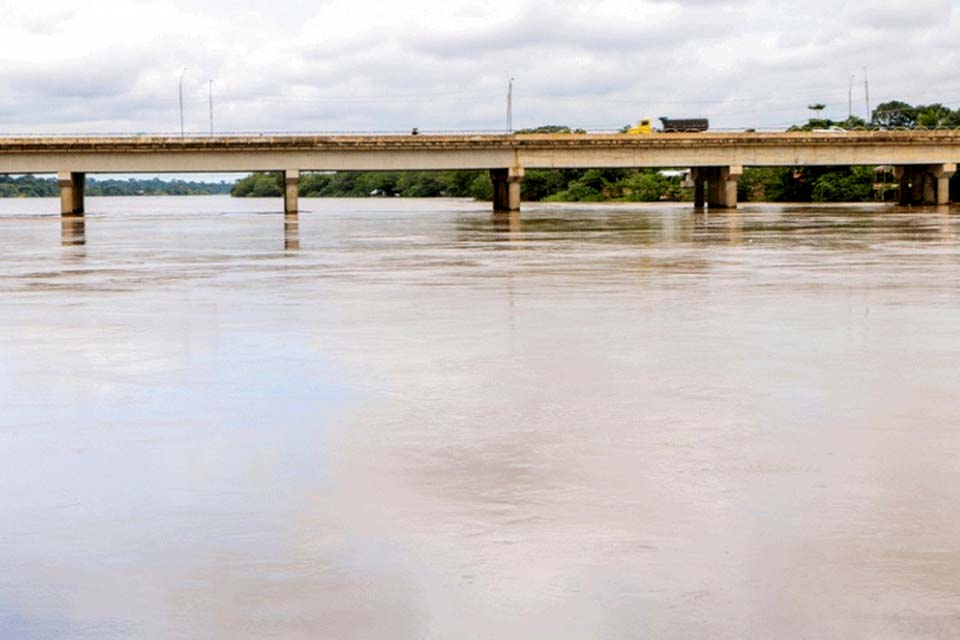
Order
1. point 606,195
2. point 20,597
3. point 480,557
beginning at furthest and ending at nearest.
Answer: point 606,195, point 480,557, point 20,597

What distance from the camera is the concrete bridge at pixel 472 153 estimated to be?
94.6m

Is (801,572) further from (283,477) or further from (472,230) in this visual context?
(472,230)

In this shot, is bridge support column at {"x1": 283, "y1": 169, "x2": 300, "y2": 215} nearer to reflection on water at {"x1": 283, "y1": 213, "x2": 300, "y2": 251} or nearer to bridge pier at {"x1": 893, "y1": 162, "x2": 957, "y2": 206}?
reflection on water at {"x1": 283, "y1": 213, "x2": 300, "y2": 251}

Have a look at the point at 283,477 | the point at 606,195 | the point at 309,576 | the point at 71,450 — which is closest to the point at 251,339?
the point at 71,450

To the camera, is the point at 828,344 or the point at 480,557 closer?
the point at 480,557

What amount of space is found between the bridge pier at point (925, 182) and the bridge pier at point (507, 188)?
101ft

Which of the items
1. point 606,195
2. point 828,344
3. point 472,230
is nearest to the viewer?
point 828,344

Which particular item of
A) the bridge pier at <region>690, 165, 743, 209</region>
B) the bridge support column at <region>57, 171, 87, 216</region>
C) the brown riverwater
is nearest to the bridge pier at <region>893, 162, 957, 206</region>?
the bridge pier at <region>690, 165, 743, 209</region>

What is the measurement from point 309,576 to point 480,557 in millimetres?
1026

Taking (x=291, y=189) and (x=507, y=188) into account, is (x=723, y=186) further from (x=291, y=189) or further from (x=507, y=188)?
(x=291, y=189)

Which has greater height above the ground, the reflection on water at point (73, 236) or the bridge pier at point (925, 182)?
the bridge pier at point (925, 182)

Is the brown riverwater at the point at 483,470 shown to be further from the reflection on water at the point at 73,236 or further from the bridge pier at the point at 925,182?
the bridge pier at the point at 925,182

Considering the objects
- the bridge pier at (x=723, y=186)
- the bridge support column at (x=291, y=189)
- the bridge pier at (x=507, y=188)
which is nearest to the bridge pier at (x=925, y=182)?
the bridge pier at (x=723, y=186)

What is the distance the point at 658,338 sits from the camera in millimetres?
18703
